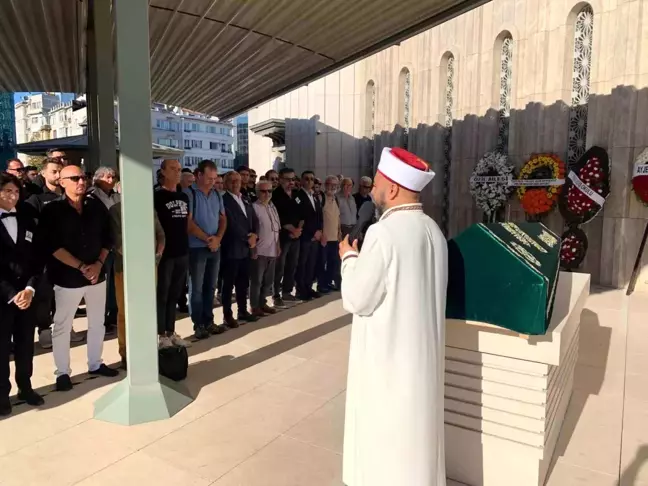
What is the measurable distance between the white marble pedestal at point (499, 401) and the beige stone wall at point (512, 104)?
6.79 meters

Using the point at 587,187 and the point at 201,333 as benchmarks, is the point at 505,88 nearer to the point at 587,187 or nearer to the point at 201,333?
the point at 587,187

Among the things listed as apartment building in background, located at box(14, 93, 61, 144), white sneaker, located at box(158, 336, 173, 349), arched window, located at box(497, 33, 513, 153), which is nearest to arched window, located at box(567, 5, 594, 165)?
arched window, located at box(497, 33, 513, 153)

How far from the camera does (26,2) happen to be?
20.9ft

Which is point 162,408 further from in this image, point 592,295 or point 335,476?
point 592,295

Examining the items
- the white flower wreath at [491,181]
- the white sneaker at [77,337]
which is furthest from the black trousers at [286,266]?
the white flower wreath at [491,181]

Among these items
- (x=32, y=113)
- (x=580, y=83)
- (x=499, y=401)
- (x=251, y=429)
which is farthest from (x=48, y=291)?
(x=32, y=113)

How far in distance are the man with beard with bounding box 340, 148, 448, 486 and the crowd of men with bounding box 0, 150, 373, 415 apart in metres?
2.50

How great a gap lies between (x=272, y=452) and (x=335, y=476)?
48 centimetres

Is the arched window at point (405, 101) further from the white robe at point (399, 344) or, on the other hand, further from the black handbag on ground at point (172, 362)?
the white robe at point (399, 344)

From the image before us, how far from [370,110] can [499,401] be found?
1302 centimetres

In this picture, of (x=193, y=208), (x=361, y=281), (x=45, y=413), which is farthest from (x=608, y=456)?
(x=193, y=208)

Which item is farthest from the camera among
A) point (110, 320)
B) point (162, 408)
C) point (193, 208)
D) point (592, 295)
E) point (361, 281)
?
point (592, 295)

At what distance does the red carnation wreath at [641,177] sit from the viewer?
7.84 meters

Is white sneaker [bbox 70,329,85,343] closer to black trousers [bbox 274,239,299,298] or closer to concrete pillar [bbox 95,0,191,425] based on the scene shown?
concrete pillar [bbox 95,0,191,425]
